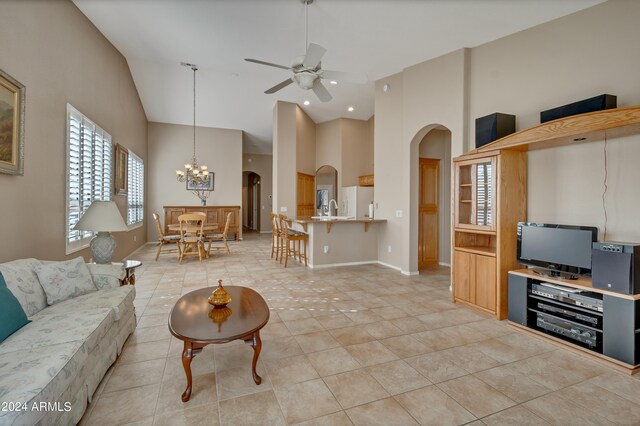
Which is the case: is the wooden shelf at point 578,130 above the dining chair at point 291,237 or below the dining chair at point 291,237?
above

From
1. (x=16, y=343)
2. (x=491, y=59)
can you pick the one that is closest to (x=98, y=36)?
(x=16, y=343)

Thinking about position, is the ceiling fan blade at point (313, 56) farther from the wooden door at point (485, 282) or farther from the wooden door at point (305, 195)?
the wooden door at point (305, 195)

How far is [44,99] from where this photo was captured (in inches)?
119

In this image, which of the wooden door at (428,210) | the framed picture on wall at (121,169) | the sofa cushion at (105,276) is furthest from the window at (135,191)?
the wooden door at (428,210)

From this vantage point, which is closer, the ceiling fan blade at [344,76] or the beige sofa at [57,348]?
the beige sofa at [57,348]

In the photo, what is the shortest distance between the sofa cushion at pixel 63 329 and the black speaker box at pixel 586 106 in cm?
440

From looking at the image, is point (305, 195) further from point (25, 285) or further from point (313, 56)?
point (25, 285)

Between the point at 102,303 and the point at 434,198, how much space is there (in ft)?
18.6

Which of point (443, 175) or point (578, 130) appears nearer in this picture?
point (578, 130)

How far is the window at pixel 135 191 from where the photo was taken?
270 inches

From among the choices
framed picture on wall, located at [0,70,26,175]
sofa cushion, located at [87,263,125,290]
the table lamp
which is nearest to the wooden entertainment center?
sofa cushion, located at [87,263,125,290]

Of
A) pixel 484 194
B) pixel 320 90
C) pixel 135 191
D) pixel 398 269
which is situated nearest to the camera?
pixel 484 194

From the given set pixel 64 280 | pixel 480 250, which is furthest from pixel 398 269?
pixel 64 280

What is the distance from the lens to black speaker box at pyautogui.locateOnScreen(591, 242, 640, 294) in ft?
7.64
